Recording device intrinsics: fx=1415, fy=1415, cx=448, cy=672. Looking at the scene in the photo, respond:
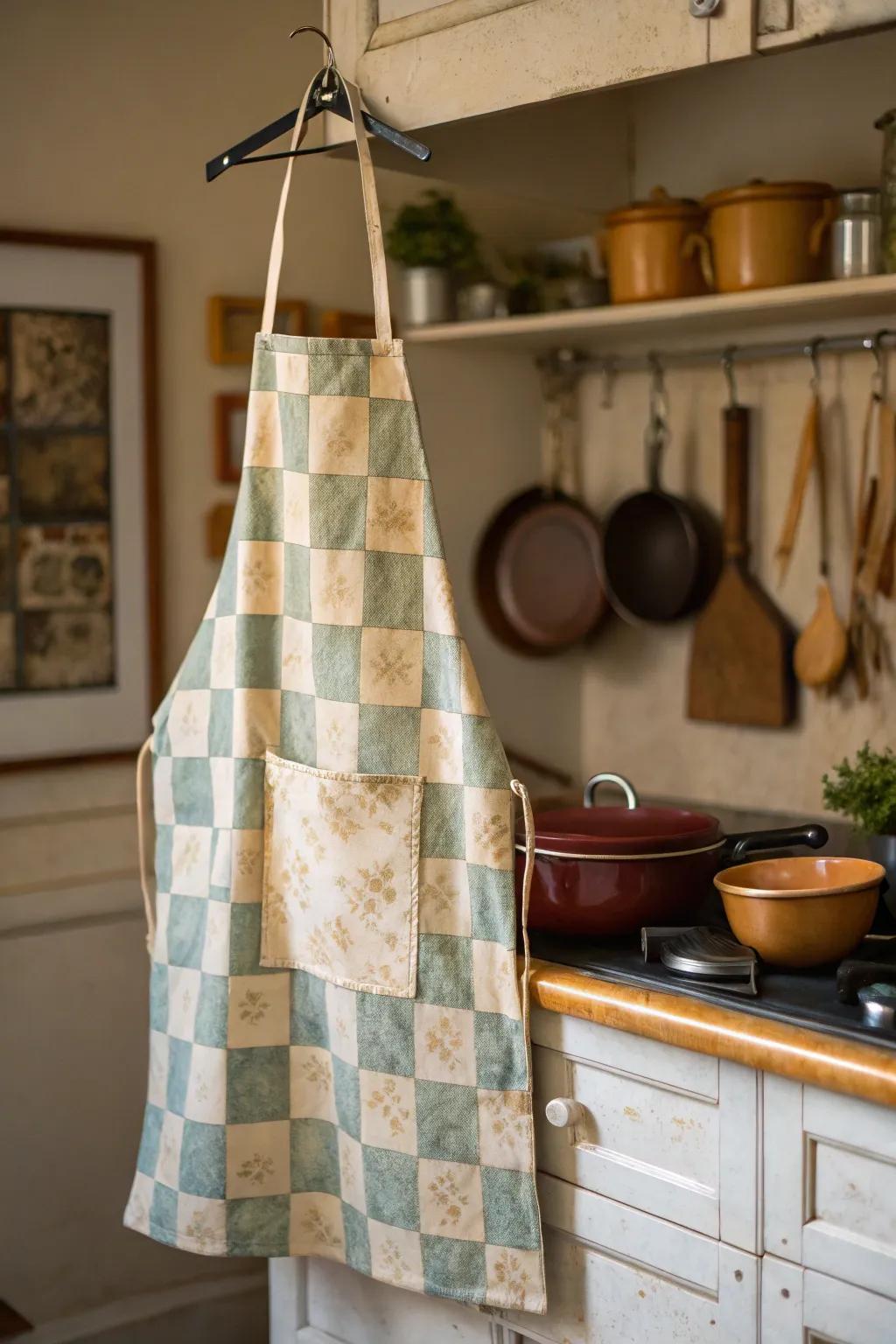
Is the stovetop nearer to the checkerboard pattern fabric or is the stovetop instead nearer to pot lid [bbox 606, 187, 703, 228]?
the checkerboard pattern fabric

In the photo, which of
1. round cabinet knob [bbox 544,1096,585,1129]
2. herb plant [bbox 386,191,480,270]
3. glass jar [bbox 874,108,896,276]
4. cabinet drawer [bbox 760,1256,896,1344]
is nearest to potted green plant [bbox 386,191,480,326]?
herb plant [bbox 386,191,480,270]

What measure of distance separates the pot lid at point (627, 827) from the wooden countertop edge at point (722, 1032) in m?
0.15

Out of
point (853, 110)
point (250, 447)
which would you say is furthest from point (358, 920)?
point (853, 110)

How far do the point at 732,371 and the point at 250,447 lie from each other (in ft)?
3.61

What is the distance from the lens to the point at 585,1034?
1.50 m

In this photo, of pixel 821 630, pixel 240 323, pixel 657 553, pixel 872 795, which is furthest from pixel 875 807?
pixel 240 323

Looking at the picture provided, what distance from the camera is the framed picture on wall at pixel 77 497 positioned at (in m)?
2.22

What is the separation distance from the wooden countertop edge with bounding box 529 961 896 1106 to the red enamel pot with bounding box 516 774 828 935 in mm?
72

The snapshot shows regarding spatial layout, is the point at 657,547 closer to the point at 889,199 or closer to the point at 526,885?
the point at 889,199

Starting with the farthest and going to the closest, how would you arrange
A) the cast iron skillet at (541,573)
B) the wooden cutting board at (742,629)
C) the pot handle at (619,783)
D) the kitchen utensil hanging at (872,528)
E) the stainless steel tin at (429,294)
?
the cast iron skillet at (541,573) → the stainless steel tin at (429,294) → the wooden cutting board at (742,629) → the kitchen utensil hanging at (872,528) → the pot handle at (619,783)

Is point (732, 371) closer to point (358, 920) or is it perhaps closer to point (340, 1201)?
point (358, 920)

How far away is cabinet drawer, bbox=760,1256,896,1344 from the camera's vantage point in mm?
1266

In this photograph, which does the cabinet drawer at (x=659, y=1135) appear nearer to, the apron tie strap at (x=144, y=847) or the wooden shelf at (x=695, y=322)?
the apron tie strap at (x=144, y=847)

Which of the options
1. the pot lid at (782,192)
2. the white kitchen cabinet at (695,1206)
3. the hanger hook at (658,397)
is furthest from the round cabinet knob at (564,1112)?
the hanger hook at (658,397)
